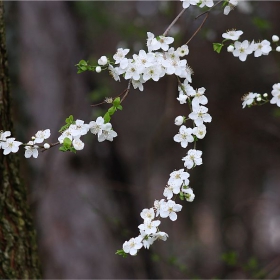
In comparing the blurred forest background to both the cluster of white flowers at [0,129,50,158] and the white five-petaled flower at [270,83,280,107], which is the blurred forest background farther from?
the cluster of white flowers at [0,129,50,158]

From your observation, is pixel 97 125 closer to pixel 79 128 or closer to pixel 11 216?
pixel 79 128

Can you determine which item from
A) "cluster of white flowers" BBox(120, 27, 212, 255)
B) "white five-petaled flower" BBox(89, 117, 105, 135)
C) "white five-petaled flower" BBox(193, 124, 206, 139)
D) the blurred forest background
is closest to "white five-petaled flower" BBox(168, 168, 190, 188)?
"cluster of white flowers" BBox(120, 27, 212, 255)

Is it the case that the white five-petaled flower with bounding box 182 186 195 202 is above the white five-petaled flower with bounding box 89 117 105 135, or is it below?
below

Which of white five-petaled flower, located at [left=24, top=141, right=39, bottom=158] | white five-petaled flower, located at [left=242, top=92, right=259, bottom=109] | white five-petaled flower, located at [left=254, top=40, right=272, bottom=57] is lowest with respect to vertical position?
white five-petaled flower, located at [left=24, top=141, right=39, bottom=158]

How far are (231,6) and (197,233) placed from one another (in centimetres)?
721

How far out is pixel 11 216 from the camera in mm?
1605

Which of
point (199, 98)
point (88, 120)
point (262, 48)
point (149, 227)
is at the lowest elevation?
point (149, 227)

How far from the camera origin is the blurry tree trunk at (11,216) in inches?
60.2

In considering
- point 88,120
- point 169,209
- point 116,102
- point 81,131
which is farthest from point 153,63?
point 88,120

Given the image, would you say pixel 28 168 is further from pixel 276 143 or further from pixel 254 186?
pixel 254 186

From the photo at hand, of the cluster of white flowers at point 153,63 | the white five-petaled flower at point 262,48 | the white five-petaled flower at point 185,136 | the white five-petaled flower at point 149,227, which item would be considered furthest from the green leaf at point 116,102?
the white five-petaled flower at point 262,48

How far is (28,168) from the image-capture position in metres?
3.41

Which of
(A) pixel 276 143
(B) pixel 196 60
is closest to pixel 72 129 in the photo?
(A) pixel 276 143

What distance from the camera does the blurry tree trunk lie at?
1.53m
